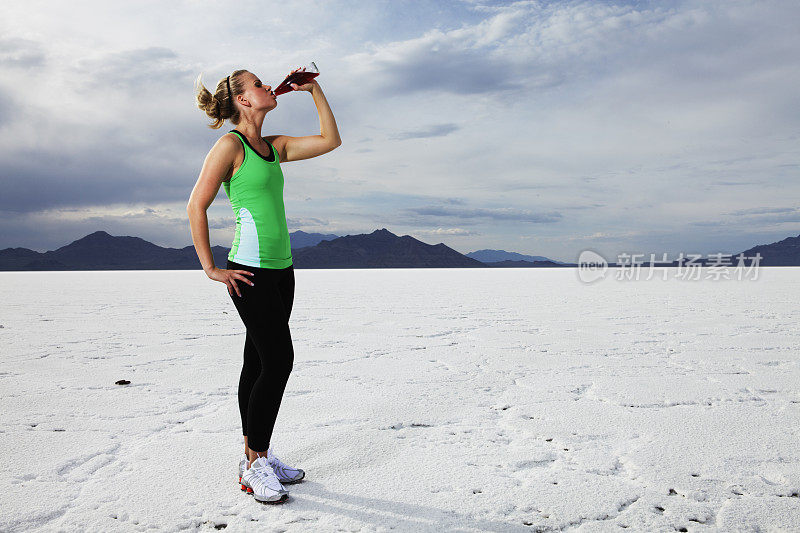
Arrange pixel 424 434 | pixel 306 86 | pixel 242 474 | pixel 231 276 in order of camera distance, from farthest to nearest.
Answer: pixel 424 434 < pixel 306 86 < pixel 242 474 < pixel 231 276

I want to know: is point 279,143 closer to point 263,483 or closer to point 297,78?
point 297,78

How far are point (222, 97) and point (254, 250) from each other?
0.56 metres

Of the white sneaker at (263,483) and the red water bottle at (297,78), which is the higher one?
the red water bottle at (297,78)

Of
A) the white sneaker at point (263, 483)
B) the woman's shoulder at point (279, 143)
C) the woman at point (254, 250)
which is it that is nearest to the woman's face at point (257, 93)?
the woman at point (254, 250)

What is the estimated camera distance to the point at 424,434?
2473 mm

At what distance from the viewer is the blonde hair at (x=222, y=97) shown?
1878 millimetres

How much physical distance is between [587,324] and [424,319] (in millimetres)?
1989

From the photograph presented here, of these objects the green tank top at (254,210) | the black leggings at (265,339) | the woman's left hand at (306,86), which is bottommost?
the black leggings at (265,339)

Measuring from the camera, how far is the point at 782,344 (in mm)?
4852

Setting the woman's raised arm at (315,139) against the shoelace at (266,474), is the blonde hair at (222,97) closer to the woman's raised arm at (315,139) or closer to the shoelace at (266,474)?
the woman's raised arm at (315,139)

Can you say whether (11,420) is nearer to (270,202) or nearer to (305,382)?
(305,382)

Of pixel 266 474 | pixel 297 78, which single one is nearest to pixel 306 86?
pixel 297 78

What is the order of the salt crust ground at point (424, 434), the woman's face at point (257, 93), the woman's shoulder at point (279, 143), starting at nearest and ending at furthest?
1. the salt crust ground at point (424, 434)
2. the woman's face at point (257, 93)
3. the woman's shoulder at point (279, 143)

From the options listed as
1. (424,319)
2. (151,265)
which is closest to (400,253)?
(151,265)
